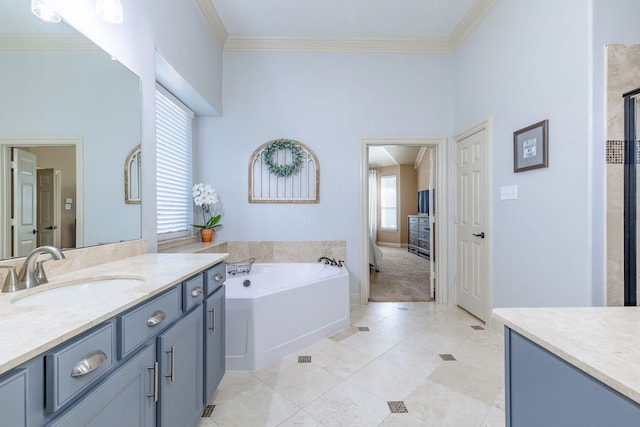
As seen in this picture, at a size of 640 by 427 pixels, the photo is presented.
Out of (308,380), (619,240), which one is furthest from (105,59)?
(619,240)

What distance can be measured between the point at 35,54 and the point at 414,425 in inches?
97.9

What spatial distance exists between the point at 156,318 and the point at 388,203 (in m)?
8.44

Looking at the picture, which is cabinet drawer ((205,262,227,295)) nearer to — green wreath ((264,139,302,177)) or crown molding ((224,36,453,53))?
green wreath ((264,139,302,177))

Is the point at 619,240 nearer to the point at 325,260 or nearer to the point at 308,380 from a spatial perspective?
the point at 308,380

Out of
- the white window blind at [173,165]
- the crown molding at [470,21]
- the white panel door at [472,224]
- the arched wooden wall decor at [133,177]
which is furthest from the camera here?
the white panel door at [472,224]

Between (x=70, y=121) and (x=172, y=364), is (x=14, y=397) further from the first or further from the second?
(x=70, y=121)

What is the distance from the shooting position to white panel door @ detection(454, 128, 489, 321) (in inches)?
110

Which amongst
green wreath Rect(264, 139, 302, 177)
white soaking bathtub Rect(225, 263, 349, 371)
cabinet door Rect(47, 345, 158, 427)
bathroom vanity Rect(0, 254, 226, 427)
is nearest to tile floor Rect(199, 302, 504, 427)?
white soaking bathtub Rect(225, 263, 349, 371)

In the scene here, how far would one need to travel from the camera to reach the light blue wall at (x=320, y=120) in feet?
10.9

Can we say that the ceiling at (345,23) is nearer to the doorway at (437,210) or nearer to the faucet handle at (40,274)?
the doorway at (437,210)

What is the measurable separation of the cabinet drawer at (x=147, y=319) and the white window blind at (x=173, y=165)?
164 centimetres

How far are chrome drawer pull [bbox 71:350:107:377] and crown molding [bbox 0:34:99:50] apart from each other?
3.86ft

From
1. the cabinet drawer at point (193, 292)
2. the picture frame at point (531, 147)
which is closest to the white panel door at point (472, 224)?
the picture frame at point (531, 147)

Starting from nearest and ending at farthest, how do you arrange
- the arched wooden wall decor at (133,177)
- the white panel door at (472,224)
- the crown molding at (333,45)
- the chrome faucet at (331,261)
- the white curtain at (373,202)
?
1. the arched wooden wall decor at (133,177)
2. the white panel door at (472,224)
3. the chrome faucet at (331,261)
4. the crown molding at (333,45)
5. the white curtain at (373,202)
